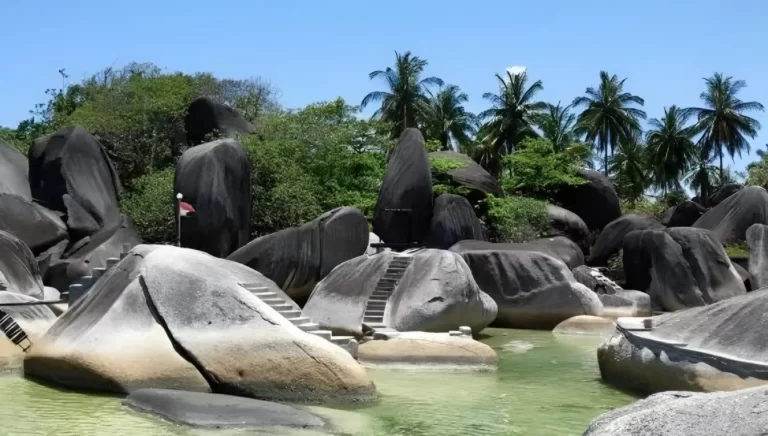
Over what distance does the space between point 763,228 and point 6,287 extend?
20.9 m

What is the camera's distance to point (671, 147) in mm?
45875

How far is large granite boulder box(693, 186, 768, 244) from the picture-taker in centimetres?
3081

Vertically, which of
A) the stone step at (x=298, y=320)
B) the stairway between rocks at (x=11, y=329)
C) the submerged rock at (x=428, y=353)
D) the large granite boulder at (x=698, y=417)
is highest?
the large granite boulder at (x=698, y=417)

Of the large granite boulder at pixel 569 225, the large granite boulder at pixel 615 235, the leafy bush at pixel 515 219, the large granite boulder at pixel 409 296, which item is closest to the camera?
the large granite boulder at pixel 409 296

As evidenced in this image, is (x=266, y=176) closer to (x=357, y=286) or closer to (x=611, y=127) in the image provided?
(x=357, y=286)

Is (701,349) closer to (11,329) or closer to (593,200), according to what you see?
(11,329)

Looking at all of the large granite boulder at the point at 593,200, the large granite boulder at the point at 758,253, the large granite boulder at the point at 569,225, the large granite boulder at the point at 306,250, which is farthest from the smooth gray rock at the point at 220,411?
the large granite boulder at the point at 593,200

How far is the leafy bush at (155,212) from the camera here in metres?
27.4

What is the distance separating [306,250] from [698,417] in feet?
61.2

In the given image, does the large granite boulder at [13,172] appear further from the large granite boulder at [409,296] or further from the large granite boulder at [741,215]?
the large granite boulder at [741,215]

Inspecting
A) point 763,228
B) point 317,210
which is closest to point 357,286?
point 317,210

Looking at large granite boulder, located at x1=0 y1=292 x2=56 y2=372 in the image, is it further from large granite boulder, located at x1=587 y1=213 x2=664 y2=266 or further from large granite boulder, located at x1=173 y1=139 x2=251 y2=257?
large granite boulder, located at x1=587 y1=213 x2=664 y2=266

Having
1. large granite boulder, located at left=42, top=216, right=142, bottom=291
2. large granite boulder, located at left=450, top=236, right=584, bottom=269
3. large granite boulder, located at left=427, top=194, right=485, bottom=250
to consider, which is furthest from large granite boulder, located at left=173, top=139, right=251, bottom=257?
large granite boulder, located at left=450, top=236, right=584, bottom=269

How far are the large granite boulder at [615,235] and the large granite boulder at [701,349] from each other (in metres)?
19.8
